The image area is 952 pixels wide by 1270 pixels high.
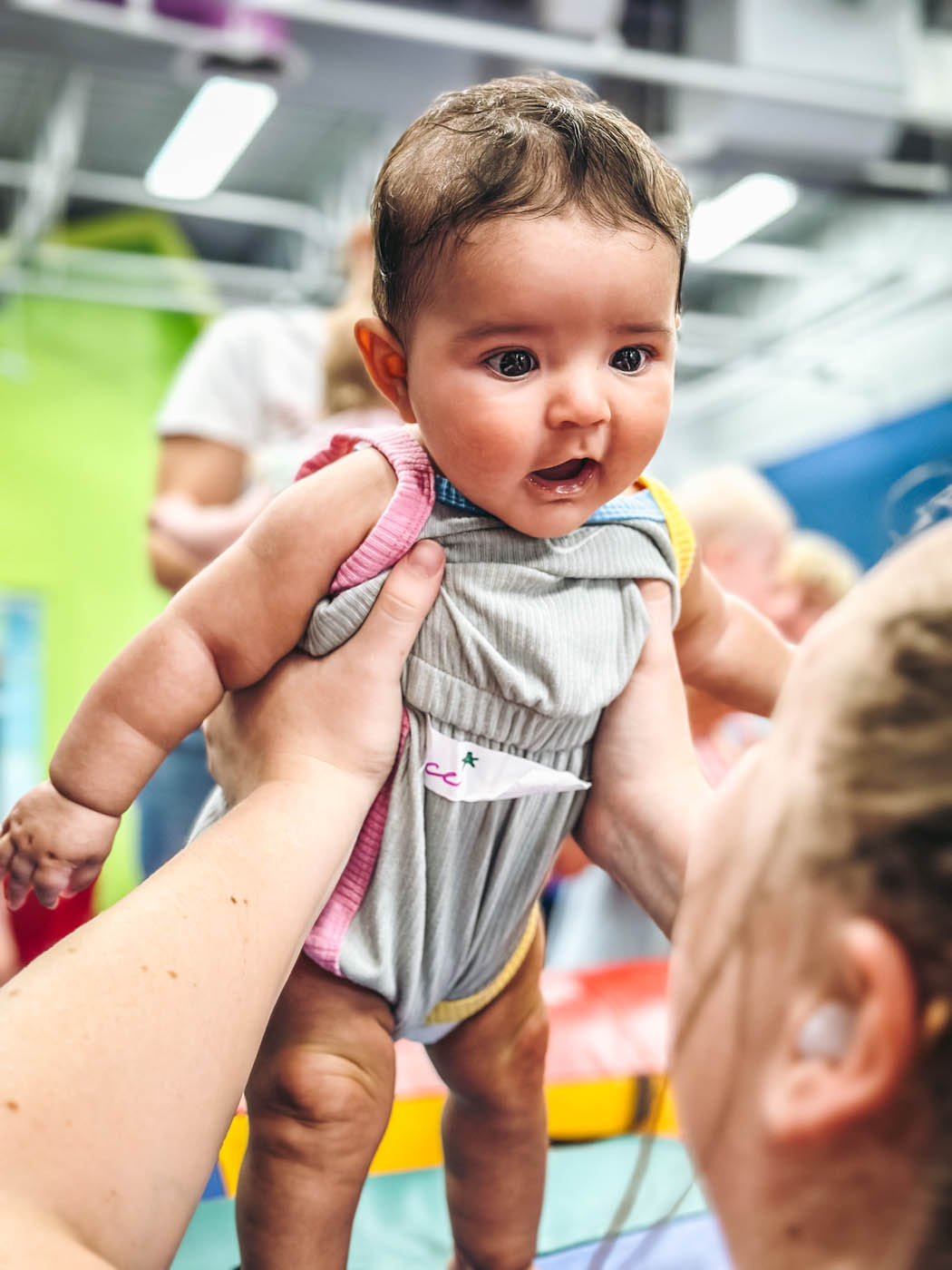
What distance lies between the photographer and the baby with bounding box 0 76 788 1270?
1.49 feet

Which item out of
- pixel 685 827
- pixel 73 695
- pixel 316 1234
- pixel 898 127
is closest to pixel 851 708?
pixel 685 827

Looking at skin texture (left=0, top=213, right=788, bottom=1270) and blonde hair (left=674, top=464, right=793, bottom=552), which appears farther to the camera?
blonde hair (left=674, top=464, right=793, bottom=552)

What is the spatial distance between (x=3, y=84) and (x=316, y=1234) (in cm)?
481

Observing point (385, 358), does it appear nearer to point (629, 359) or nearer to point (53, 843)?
point (629, 359)

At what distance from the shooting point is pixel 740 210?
4.57 m

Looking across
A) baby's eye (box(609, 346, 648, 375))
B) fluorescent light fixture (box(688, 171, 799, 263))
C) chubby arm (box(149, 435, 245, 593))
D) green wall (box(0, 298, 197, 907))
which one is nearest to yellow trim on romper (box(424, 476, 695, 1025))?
baby's eye (box(609, 346, 648, 375))

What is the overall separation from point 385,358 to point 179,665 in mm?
161

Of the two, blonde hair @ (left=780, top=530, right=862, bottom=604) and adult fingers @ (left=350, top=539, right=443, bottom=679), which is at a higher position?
adult fingers @ (left=350, top=539, right=443, bottom=679)

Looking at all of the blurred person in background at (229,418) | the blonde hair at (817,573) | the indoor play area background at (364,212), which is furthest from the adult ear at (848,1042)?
the blonde hair at (817,573)

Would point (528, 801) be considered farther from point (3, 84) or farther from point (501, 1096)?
point (3, 84)

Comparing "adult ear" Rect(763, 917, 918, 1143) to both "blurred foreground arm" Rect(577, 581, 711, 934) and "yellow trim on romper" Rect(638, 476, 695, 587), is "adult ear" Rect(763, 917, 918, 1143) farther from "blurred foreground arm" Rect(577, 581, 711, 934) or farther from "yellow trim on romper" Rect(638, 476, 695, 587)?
"yellow trim on romper" Rect(638, 476, 695, 587)

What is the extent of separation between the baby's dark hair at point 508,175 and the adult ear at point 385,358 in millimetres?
15

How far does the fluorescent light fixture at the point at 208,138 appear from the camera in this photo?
12.5ft

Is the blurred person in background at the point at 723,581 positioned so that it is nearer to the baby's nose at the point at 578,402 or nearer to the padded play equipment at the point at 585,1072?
the padded play equipment at the point at 585,1072
